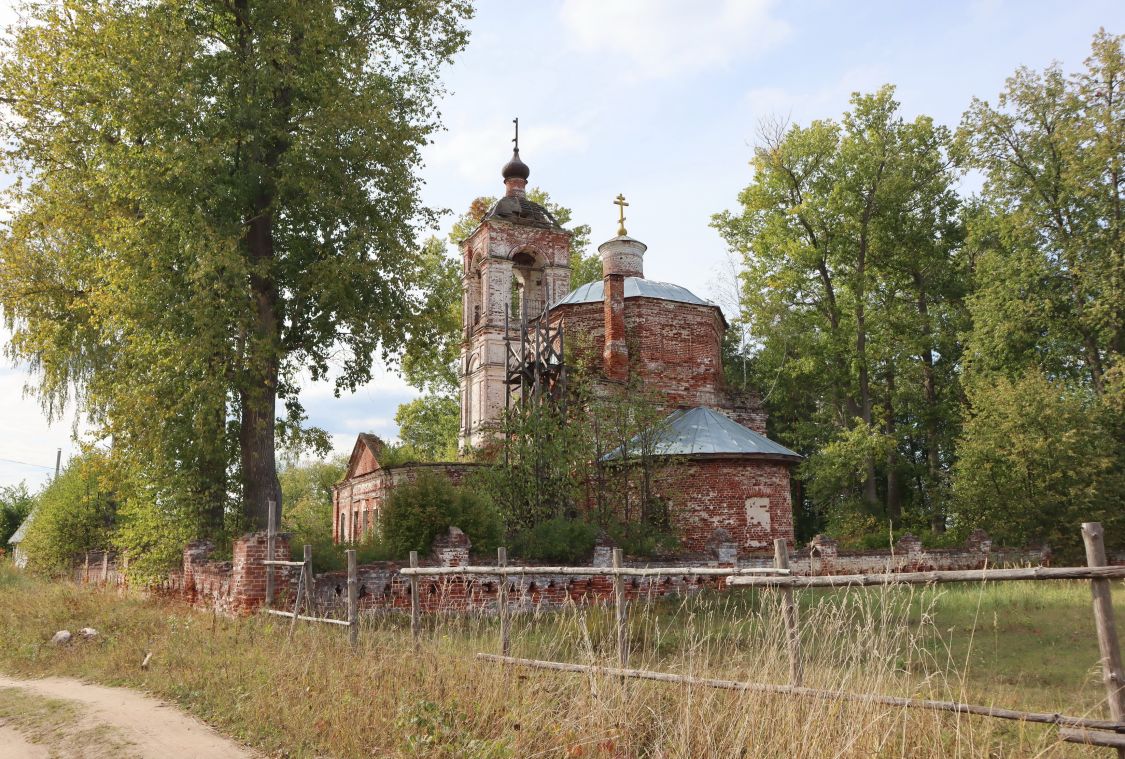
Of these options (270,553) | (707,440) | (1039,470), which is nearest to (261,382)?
(270,553)

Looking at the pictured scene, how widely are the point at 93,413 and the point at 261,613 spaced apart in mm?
8269

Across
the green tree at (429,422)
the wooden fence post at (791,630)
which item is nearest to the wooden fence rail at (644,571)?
the wooden fence post at (791,630)

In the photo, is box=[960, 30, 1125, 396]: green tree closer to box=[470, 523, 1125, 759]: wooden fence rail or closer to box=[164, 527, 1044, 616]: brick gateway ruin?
box=[164, 527, 1044, 616]: brick gateway ruin

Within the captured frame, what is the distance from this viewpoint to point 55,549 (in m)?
22.6

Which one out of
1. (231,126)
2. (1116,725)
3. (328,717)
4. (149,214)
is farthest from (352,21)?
(1116,725)

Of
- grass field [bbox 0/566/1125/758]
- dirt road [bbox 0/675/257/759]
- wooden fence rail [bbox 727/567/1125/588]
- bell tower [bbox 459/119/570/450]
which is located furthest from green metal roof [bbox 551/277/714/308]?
wooden fence rail [bbox 727/567/1125/588]

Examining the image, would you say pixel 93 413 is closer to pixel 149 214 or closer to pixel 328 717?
pixel 149 214

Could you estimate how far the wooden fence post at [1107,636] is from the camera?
4203 mm

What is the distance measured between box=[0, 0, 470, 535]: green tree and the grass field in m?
4.69

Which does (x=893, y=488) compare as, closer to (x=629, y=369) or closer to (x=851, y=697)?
(x=629, y=369)

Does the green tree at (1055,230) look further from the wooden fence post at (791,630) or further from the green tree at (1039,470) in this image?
the wooden fence post at (791,630)

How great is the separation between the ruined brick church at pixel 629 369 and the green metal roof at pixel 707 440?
50 millimetres

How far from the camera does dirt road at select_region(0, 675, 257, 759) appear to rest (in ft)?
20.8

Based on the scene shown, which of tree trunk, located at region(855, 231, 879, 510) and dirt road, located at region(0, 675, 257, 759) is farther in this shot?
tree trunk, located at region(855, 231, 879, 510)
